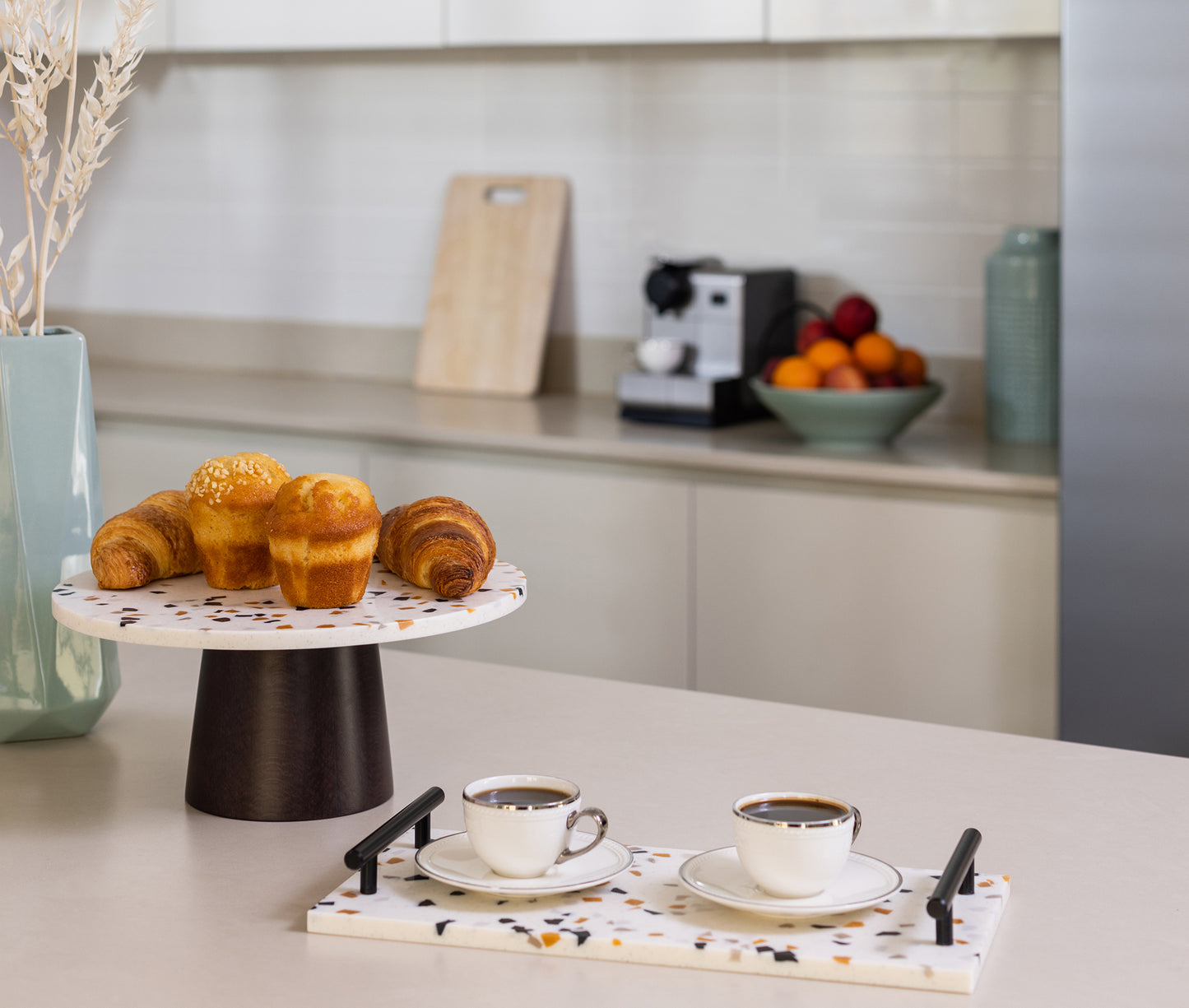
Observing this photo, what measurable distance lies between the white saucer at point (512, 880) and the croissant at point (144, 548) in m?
0.28

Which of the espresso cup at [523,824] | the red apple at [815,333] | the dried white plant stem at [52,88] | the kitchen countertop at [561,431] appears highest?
the dried white plant stem at [52,88]

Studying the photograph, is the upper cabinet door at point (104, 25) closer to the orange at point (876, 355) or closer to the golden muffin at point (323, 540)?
the orange at point (876, 355)

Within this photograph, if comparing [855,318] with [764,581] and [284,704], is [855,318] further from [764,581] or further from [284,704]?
[284,704]

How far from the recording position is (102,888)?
90cm

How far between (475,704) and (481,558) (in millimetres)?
281

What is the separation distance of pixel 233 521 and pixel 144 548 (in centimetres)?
7

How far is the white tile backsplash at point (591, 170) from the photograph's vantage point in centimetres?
280

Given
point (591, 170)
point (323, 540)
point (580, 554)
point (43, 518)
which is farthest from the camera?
point (591, 170)

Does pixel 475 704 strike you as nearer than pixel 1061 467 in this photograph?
Yes

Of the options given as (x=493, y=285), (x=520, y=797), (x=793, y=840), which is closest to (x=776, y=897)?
(x=793, y=840)

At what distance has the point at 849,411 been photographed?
97.3 inches

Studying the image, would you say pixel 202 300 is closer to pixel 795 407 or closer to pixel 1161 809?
pixel 795 407

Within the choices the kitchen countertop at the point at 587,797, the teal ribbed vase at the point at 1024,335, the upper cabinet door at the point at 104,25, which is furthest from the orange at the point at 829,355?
the upper cabinet door at the point at 104,25

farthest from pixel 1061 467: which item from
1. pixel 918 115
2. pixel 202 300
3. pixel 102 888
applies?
pixel 202 300
